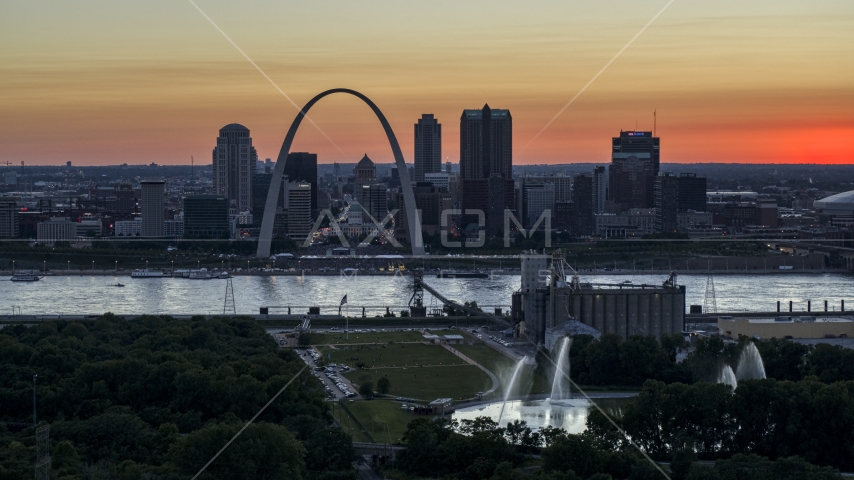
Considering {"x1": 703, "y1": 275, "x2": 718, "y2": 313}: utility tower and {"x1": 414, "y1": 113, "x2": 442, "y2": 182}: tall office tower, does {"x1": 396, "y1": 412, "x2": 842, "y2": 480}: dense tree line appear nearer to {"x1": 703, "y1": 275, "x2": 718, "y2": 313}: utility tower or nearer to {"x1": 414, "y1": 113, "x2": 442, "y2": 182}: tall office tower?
{"x1": 703, "y1": 275, "x2": 718, "y2": 313}: utility tower

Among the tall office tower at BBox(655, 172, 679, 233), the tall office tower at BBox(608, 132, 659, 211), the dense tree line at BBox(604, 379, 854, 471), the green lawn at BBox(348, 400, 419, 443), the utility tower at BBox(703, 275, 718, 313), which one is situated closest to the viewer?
the dense tree line at BBox(604, 379, 854, 471)

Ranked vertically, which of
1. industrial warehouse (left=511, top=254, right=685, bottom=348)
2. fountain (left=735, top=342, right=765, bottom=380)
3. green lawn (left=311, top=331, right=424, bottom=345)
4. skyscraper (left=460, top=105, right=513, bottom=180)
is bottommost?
green lawn (left=311, top=331, right=424, bottom=345)

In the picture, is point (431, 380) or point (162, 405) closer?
point (162, 405)

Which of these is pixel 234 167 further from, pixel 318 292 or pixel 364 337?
pixel 364 337

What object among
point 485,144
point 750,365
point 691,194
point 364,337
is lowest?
point 364,337

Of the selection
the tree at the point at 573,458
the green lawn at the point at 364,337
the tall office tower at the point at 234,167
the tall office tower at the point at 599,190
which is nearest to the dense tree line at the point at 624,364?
the green lawn at the point at 364,337

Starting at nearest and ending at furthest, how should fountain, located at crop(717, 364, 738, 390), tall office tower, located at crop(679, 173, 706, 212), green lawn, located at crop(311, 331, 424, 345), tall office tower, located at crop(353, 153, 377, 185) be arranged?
fountain, located at crop(717, 364, 738, 390) → green lawn, located at crop(311, 331, 424, 345) → tall office tower, located at crop(679, 173, 706, 212) → tall office tower, located at crop(353, 153, 377, 185)

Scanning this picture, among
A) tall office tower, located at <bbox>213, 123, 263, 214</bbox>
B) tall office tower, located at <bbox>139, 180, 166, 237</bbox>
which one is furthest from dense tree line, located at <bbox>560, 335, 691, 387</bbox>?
tall office tower, located at <bbox>213, 123, 263, 214</bbox>

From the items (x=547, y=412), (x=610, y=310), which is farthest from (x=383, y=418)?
Result: (x=610, y=310)
